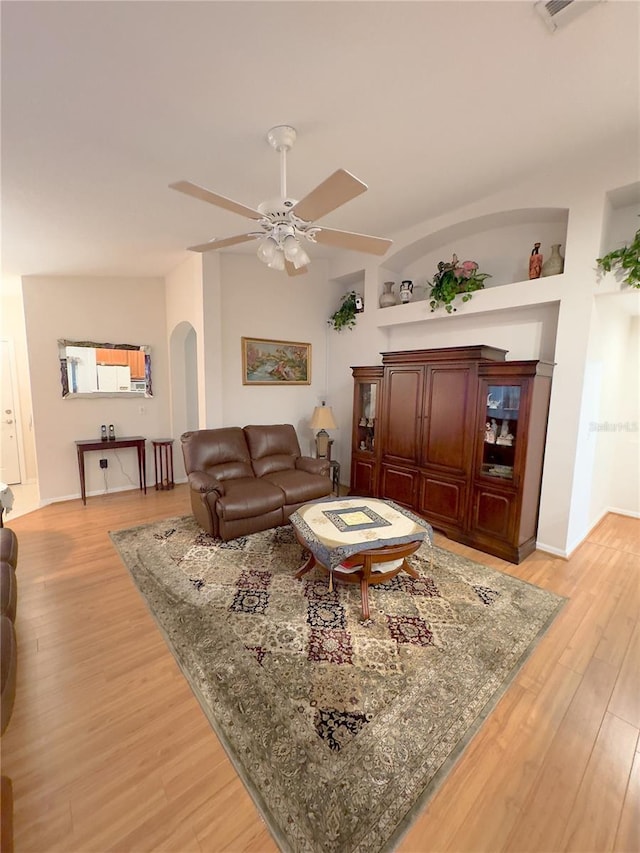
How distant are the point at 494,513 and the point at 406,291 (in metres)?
2.64

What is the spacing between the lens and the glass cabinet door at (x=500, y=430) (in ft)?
10.0

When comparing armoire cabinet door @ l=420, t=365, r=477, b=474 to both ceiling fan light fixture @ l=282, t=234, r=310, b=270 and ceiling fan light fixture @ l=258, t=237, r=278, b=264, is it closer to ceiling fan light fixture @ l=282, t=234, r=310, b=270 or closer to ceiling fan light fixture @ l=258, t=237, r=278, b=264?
ceiling fan light fixture @ l=282, t=234, r=310, b=270

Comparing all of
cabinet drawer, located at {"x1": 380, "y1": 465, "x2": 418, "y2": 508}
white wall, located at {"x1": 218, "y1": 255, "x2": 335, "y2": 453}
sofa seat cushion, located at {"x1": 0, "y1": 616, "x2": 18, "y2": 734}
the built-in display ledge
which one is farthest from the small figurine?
sofa seat cushion, located at {"x1": 0, "y1": 616, "x2": 18, "y2": 734}

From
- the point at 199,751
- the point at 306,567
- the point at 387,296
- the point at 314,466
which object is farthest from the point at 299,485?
the point at 387,296

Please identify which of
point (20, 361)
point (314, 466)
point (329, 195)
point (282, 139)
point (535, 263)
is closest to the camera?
point (329, 195)

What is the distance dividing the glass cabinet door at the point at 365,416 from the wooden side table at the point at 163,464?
2.62 m

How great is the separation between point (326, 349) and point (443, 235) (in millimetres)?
2161

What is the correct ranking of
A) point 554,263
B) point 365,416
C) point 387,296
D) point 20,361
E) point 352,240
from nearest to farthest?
point 352,240 < point 554,263 < point 387,296 < point 365,416 < point 20,361

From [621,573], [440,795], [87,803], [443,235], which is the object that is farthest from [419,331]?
[87,803]

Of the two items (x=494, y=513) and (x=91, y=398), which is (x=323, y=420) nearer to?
(x=494, y=513)

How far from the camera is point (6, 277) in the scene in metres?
4.13

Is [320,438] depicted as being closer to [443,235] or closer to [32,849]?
[443,235]

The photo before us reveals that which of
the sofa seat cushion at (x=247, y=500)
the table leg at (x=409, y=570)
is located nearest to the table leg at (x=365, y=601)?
the table leg at (x=409, y=570)

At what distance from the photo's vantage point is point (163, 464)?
16.5 ft
